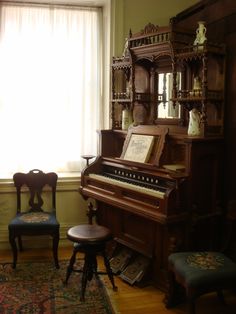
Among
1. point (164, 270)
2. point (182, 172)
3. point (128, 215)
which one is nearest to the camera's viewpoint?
point (182, 172)

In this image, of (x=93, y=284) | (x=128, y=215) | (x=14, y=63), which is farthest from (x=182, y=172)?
(x=14, y=63)

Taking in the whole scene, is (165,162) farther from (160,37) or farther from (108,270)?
(160,37)

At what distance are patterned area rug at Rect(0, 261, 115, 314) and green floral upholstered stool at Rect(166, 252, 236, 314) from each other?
0.61 m

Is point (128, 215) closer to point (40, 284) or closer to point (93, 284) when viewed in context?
point (93, 284)

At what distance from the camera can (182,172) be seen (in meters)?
3.14

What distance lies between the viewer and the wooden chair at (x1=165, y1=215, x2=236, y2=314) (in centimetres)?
258

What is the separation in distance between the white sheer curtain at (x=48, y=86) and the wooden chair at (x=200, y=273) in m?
1.97

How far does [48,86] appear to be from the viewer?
4.35 metres

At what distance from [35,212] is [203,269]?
1908 mm

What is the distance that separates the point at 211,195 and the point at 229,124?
568 mm

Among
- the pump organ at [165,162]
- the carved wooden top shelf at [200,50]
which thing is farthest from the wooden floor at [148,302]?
the carved wooden top shelf at [200,50]

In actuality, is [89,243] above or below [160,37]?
below

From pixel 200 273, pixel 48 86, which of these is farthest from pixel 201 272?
pixel 48 86

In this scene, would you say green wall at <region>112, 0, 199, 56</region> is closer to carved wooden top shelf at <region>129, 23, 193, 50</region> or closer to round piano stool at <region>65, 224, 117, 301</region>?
carved wooden top shelf at <region>129, 23, 193, 50</region>
